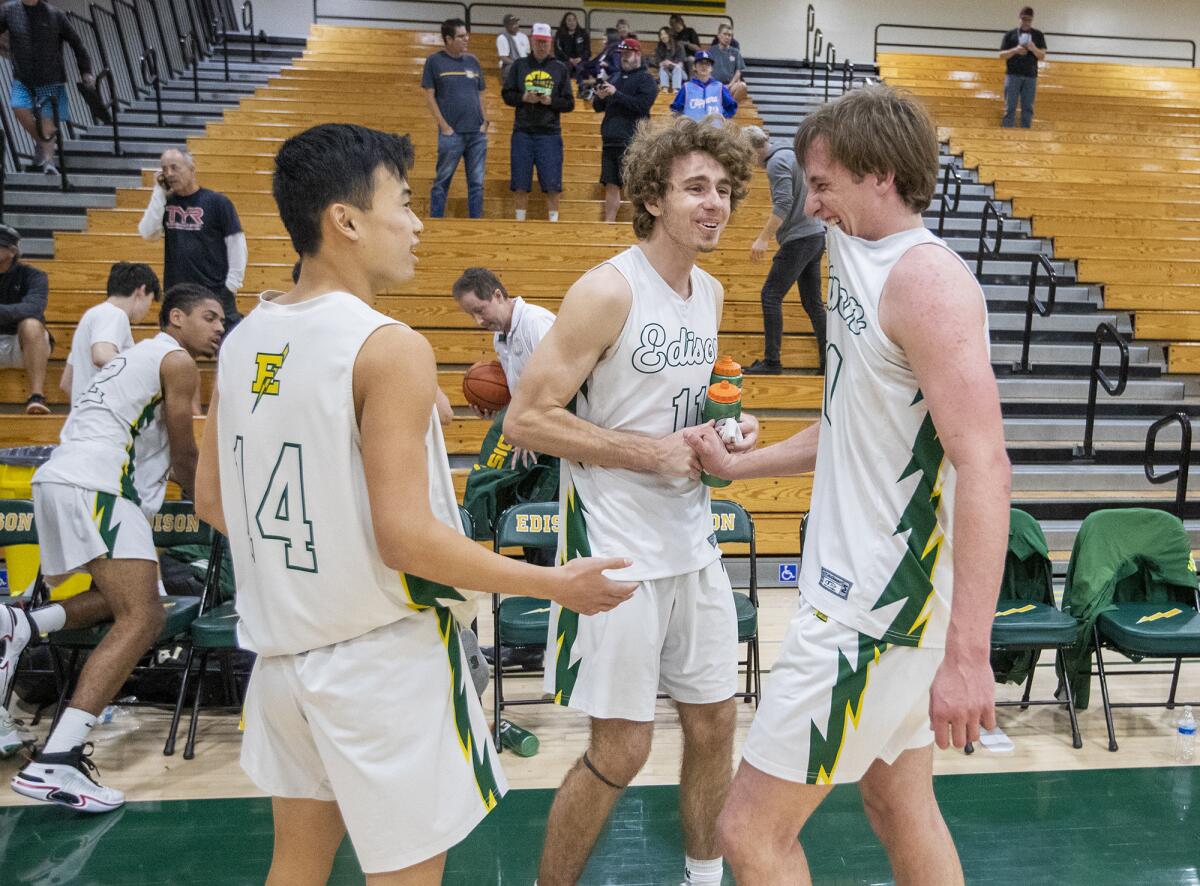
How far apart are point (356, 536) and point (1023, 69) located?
12.7 metres

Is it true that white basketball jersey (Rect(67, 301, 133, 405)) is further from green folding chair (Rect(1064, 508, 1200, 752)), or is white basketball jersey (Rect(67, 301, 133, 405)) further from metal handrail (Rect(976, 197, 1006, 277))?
metal handrail (Rect(976, 197, 1006, 277))

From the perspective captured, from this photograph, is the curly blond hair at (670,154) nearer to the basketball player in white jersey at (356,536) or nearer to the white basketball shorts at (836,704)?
the basketball player in white jersey at (356,536)

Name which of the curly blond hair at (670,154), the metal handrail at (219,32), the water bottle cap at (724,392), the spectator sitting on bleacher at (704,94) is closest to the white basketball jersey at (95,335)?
the curly blond hair at (670,154)

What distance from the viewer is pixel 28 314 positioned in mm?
6641

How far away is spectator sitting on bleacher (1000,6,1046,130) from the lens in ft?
40.0

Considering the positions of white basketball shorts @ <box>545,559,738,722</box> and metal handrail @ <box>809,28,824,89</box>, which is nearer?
white basketball shorts @ <box>545,559,738,722</box>

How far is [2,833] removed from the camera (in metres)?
3.27

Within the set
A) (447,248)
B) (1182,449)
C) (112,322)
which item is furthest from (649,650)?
(447,248)

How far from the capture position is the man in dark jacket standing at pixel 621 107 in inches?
354

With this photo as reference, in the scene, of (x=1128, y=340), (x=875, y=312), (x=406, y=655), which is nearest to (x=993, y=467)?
(x=875, y=312)

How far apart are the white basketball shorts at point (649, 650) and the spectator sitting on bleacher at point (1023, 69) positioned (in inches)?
454

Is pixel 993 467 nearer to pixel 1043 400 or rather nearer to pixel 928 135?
pixel 928 135

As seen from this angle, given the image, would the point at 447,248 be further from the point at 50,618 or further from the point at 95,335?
the point at 50,618

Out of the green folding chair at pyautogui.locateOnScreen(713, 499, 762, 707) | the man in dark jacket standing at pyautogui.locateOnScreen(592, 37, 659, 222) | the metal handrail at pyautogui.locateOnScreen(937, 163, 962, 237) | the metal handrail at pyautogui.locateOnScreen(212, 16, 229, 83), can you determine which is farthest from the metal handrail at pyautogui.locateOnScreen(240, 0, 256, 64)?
the green folding chair at pyautogui.locateOnScreen(713, 499, 762, 707)
